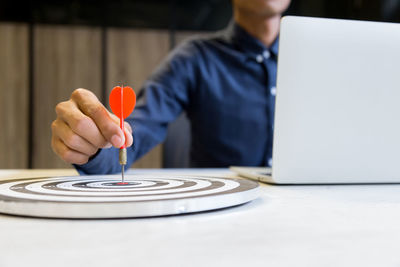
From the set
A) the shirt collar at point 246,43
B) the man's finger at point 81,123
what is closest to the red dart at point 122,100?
the man's finger at point 81,123

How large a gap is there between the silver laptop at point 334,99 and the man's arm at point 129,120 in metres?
0.28

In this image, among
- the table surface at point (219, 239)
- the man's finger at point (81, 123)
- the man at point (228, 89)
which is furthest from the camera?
the man at point (228, 89)

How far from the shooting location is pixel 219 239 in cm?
30

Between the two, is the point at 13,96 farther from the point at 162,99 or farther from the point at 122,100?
the point at 122,100

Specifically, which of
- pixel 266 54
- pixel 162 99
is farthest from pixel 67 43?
pixel 266 54

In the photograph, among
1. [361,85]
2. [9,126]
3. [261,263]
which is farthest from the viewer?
[9,126]

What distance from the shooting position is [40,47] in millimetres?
3197

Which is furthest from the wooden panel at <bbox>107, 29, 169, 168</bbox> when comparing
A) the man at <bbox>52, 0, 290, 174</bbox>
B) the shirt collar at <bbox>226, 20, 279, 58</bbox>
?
the shirt collar at <bbox>226, 20, 279, 58</bbox>

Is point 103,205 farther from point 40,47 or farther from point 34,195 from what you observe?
point 40,47

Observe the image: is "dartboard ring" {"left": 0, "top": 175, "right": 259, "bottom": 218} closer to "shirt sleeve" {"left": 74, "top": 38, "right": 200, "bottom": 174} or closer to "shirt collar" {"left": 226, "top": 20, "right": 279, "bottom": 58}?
"shirt sleeve" {"left": 74, "top": 38, "right": 200, "bottom": 174}

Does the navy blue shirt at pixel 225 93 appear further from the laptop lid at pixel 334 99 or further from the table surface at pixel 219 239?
the table surface at pixel 219 239

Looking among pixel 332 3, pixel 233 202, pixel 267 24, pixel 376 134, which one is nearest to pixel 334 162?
pixel 376 134

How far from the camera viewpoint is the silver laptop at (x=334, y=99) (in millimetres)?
617

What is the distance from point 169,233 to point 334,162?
42 centimetres
